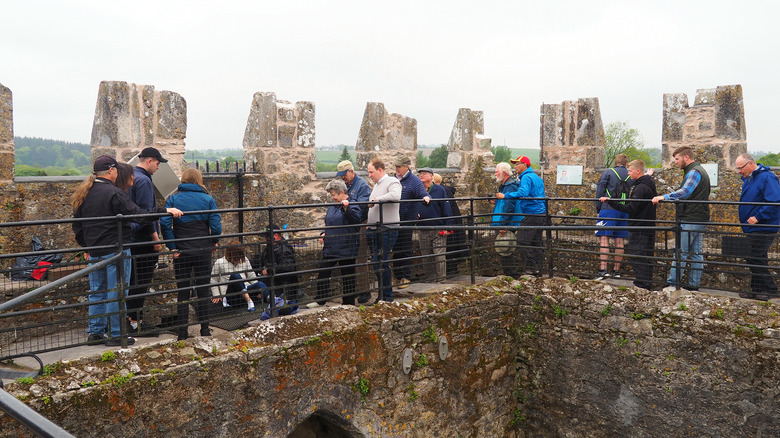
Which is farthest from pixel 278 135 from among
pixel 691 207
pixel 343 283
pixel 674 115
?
pixel 674 115

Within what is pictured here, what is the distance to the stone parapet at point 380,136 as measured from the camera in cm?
1089

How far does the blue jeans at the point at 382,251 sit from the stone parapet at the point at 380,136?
3.81 m

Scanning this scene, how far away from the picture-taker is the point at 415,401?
678 cm

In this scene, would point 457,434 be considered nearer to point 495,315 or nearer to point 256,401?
point 495,315

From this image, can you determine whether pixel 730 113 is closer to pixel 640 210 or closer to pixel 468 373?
pixel 640 210

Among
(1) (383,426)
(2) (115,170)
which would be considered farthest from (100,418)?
(1) (383,426)

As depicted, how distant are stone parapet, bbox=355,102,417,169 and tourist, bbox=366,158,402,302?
11.6ft

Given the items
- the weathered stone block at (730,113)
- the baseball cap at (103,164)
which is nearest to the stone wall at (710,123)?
the weathered stone block at (730,113)

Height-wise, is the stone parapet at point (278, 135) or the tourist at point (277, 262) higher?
the stone parapet at point (278, 135)

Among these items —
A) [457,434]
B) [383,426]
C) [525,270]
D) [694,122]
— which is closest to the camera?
[383,426]

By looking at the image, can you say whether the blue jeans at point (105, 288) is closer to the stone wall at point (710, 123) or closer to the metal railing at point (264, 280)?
the metal railing at point (264, 280)

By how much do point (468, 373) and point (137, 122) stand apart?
17.4 feet

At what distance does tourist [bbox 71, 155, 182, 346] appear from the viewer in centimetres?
534

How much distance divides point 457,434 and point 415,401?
91 centimetres
